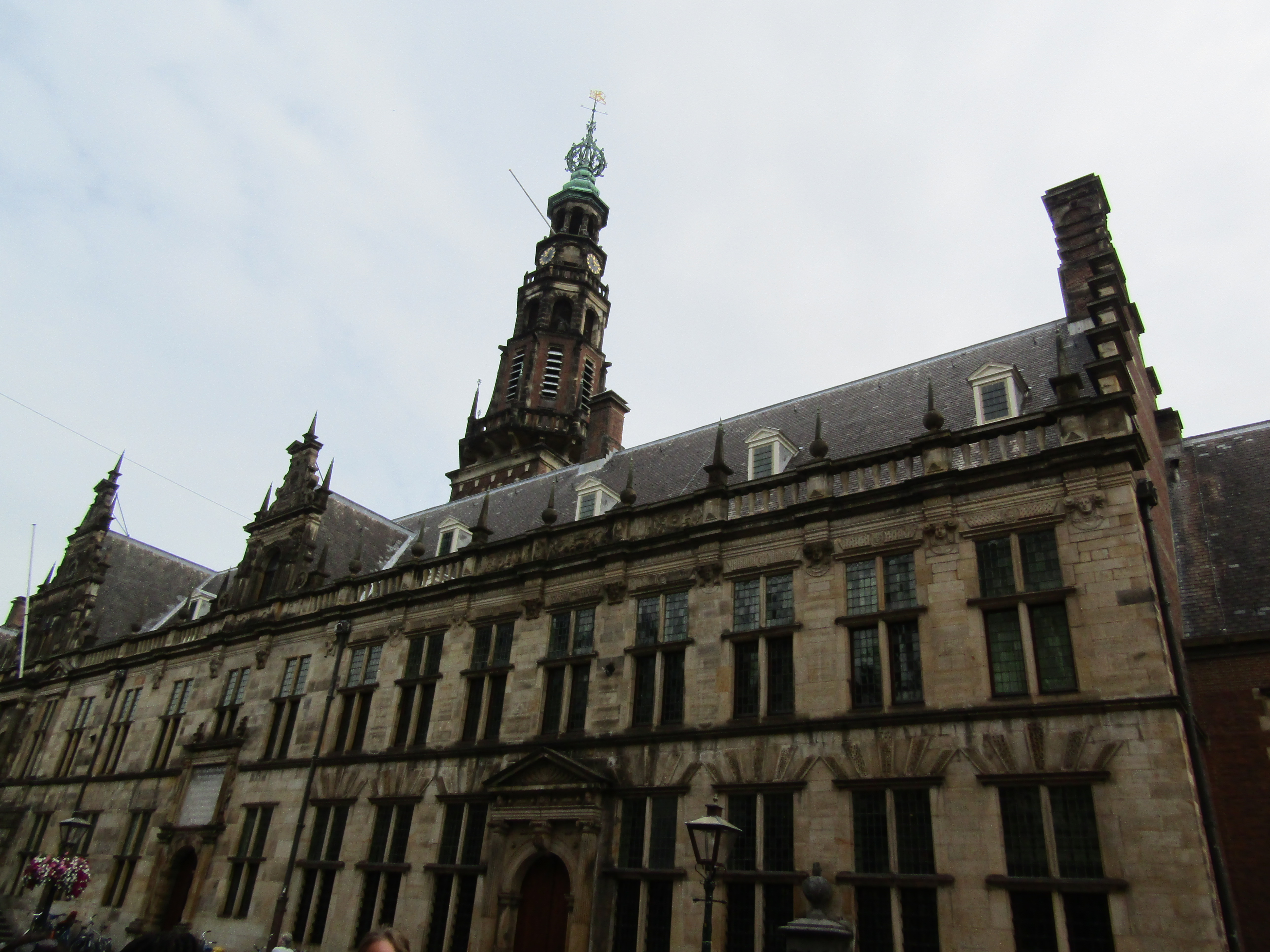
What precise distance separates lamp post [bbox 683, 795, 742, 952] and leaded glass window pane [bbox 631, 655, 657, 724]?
18.9 ft

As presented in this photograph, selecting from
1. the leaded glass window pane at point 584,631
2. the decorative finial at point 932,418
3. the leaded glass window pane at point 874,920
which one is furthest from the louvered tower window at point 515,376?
the leaded glass window pane at point 874,920

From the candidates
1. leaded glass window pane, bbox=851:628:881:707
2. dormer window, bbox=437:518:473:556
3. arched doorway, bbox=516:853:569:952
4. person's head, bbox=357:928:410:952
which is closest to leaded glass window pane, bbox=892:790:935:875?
leaded glass window pane, bbox=851:628:881:707

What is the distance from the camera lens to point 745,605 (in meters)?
19.9

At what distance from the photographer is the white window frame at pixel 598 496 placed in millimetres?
25891

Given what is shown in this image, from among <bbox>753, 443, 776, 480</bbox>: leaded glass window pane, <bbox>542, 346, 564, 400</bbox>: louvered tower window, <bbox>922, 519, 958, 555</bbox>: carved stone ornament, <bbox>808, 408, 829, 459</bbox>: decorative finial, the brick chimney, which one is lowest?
<bbox>922, 519, 958, 555</bbox>: carved stone ornament

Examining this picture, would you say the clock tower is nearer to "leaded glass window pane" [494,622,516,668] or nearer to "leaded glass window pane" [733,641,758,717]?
"leaded glass window pane" [494,622,516,668]

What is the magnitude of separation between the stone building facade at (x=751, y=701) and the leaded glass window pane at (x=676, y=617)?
8 cm

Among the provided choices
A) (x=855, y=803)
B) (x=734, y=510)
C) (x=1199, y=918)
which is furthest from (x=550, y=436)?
(x=1199, y=918)

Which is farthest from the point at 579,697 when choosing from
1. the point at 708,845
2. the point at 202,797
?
the point at 202,797

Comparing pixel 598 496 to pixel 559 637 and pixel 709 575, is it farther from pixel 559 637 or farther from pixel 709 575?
pixel 709 575

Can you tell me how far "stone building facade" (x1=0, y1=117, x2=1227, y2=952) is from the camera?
583 inches

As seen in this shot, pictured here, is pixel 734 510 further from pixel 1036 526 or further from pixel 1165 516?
pixel 1165 516

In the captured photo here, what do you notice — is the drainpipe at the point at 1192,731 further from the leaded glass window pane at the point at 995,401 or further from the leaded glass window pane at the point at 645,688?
the leaded glass window pane at the point at 645,688

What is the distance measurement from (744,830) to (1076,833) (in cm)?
608
